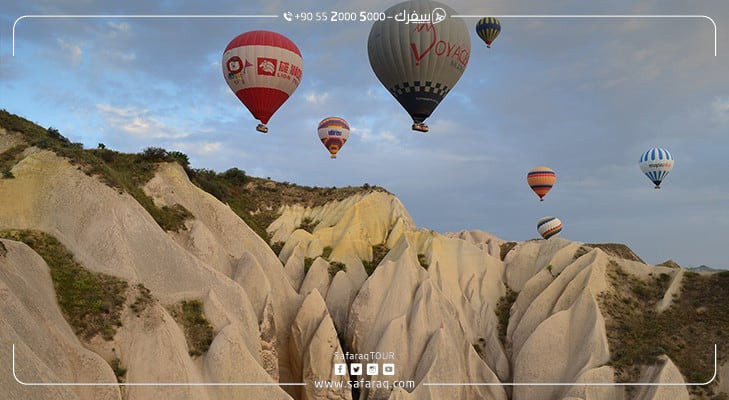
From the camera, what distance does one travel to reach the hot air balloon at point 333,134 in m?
54.4

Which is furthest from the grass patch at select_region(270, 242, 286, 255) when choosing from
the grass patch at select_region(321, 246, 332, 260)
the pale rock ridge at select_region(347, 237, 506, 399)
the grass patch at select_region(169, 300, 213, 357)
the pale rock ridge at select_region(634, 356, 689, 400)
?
the pale rock ridge at select_region(634, 356, 689, 400)

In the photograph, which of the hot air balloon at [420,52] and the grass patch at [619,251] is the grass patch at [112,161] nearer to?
the hot air balloon at [420,52]

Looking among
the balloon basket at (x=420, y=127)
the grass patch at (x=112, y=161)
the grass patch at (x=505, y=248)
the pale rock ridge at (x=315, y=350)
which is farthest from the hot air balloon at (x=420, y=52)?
the grass patch at (x=505, y=248)

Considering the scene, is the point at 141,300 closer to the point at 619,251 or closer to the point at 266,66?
the point at 266,66

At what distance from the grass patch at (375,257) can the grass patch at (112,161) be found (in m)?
14.2

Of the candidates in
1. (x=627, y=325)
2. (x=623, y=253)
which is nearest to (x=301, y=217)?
(x=627, y=325)

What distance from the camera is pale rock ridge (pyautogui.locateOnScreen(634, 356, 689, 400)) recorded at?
97.7 feet

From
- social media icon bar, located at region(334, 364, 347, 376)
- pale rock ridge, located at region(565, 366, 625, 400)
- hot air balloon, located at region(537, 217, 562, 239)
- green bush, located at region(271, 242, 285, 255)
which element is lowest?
pale rock ridge, located at region(565, 366, 625, 400)

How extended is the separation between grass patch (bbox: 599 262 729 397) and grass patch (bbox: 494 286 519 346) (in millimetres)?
6291

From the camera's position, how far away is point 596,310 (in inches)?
1399

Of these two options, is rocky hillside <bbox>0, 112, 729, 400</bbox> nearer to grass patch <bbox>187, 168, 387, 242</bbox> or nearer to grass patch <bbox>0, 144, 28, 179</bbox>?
grass patch <bbox>0, 144, 28, 179</bbox>

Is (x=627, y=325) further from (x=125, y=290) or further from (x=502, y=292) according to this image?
(x=125, y=290)

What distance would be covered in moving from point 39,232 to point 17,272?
5702 mm

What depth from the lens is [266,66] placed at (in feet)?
122
